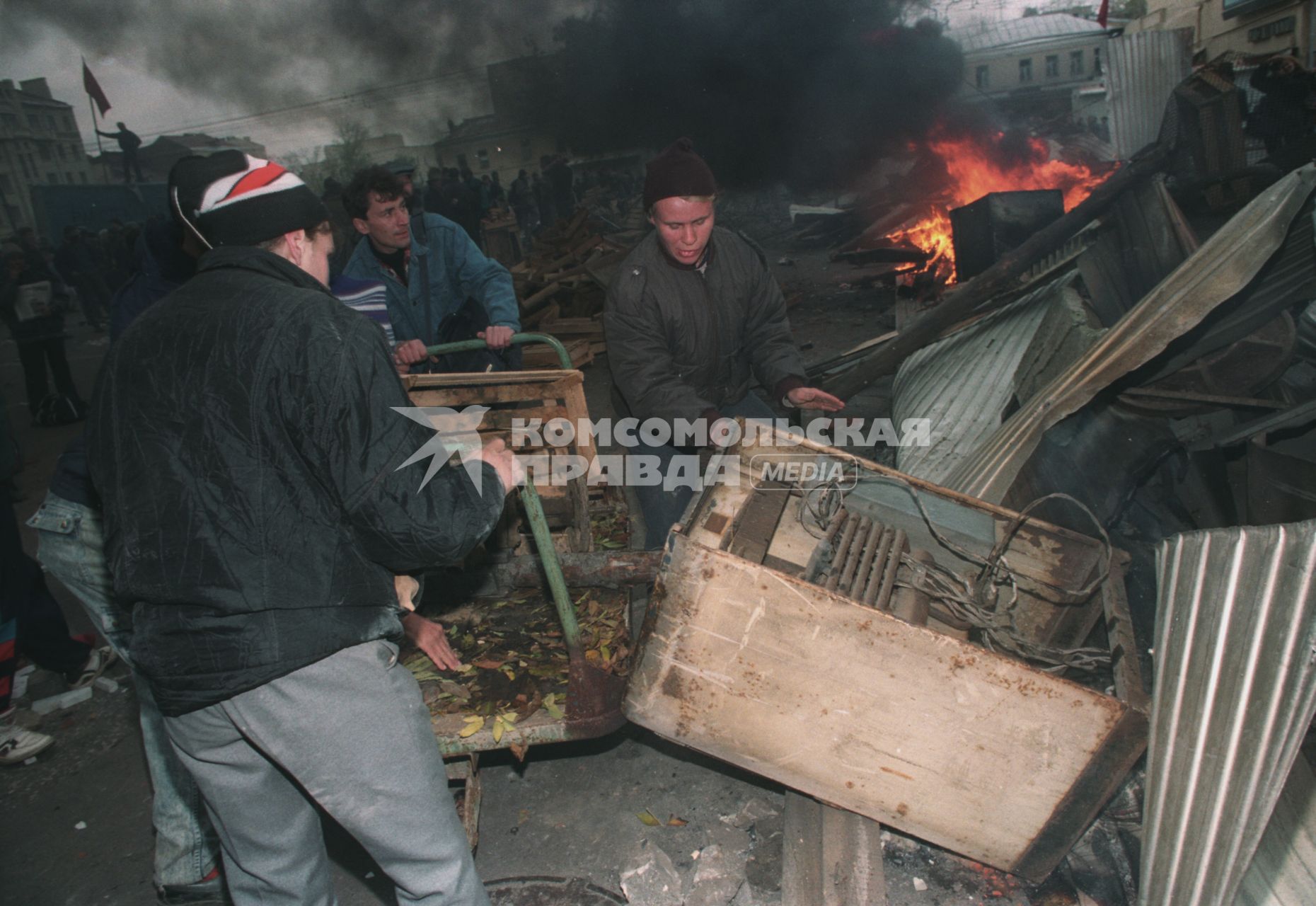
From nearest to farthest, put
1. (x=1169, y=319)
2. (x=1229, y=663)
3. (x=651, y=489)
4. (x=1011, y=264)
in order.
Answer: (x=1229, y=663) < (x=1169, y=319) < (x=651, y=489) < (x=1011, y=264)

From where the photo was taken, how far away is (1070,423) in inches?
144

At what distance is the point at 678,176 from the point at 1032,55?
43.5m

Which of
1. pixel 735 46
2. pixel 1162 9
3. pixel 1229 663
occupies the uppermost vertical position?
pixel 735 46

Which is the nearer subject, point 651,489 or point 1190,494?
point 651,489

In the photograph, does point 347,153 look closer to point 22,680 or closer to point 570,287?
point 570,287

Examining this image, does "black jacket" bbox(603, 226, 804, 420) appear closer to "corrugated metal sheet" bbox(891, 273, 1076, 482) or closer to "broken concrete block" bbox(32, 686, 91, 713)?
"corrugated metal sheet" bbox(891, 273, 1076, 482)

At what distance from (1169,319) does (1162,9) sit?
23.0 m

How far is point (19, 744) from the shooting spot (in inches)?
135

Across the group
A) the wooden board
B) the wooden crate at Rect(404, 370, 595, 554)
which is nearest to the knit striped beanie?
the wooden board

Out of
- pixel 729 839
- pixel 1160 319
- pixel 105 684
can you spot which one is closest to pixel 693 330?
pixel 1160 319

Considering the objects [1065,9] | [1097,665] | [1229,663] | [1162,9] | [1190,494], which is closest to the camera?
[1229,663]

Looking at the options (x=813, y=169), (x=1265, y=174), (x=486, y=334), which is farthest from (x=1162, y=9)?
(x=486, y=334)

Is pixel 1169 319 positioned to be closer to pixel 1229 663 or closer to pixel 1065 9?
pixel 1229 663

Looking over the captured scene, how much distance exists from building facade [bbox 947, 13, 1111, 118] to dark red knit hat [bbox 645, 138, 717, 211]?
37778 millimetres
